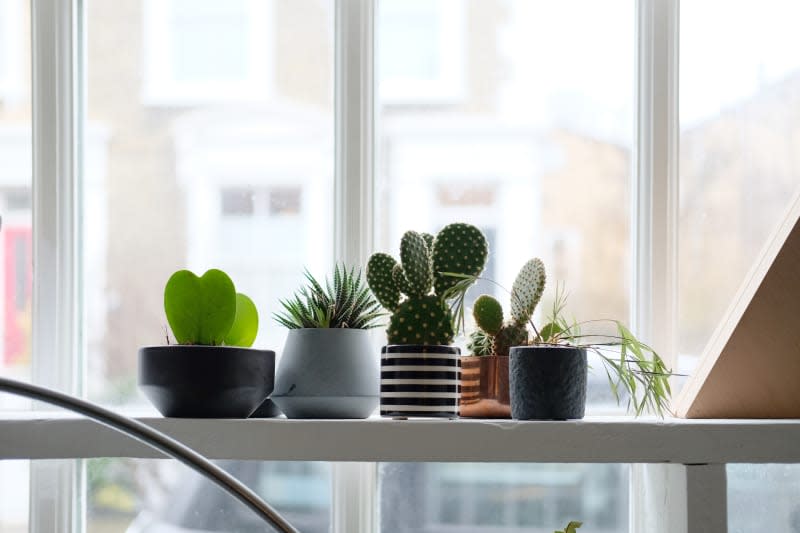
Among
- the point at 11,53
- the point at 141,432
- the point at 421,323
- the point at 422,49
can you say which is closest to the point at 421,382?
the point at 421,323

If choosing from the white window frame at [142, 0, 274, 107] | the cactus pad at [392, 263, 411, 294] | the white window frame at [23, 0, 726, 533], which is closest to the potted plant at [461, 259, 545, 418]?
the cactus pad at [392, 263, 411, 294]

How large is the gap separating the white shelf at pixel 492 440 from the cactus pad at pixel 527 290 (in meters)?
0.17

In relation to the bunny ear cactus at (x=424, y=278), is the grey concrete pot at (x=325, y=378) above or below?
below

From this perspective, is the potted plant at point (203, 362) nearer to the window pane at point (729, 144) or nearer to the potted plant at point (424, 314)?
the potted plant at point (424, 314)

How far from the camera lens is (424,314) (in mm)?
1320

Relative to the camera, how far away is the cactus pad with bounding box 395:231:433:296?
1.32m

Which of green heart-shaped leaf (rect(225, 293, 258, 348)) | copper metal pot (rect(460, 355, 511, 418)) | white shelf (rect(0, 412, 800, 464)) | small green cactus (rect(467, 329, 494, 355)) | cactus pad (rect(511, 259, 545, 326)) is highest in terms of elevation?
cactus pad (rect(511, 259, 545, 326))

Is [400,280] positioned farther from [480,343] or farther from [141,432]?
[141,432]

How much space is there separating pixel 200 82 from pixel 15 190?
34cm

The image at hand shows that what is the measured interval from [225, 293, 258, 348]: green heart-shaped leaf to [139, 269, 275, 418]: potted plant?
24mm

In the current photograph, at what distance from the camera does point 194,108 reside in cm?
156

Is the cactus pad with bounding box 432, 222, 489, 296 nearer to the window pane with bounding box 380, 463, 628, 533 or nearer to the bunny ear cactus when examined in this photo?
the bunny ear cactus

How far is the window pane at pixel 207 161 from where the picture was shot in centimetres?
155

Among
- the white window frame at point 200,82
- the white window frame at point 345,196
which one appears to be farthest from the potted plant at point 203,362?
the white window frame at point 200,82
